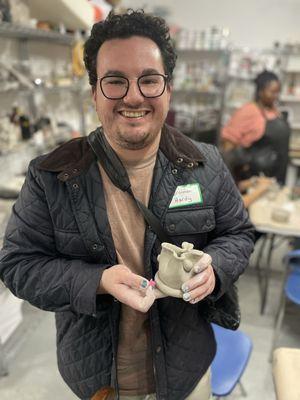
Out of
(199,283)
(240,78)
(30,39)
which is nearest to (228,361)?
(199,283)

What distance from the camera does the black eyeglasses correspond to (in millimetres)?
879

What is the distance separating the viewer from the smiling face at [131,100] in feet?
2.85

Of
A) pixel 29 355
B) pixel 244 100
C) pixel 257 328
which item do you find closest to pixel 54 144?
pixel 29 355

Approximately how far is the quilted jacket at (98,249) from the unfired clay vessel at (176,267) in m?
0.10

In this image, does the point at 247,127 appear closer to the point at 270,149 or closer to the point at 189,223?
the point at 270,149

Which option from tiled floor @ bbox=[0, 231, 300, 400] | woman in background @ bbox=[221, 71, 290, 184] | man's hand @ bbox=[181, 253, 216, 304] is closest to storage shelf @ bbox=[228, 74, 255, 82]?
woman in background @ bbox=[221, 71, 290, 184]

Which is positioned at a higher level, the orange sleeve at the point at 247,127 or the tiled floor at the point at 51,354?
the orange sleeve at the point at 247,127

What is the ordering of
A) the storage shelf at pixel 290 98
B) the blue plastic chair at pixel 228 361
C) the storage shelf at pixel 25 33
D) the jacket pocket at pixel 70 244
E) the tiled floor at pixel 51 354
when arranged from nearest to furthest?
the jacket pocket at pixel 70 244
the blue plastic chair at pixel 228 361
the tiled floor at pixel 51 354
the storage shelf at pixel 25 33
the storage shelf at pixel 290 98

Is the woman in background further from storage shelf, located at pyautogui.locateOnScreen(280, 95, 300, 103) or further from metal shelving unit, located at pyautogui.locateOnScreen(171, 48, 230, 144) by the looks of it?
storage shelf, located at pyautogui.locateOnScreen(280, 95, 300, 103)

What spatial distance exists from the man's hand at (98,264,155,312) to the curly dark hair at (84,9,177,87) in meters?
0.52

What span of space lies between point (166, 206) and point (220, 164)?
238mm

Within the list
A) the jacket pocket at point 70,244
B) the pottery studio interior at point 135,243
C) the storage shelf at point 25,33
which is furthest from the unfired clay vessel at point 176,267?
the storage shelf at point 25,33

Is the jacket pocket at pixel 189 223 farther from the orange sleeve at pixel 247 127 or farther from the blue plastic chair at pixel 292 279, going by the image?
the orange sleeve at pixel 247 127

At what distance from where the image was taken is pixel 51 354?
7.20 ft
